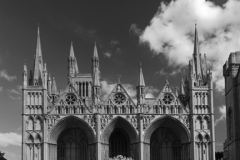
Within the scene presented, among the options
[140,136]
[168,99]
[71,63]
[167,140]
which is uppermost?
[71,63]

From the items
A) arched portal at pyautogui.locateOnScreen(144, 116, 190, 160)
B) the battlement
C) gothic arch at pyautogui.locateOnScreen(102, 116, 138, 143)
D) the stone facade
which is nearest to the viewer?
the stone facade

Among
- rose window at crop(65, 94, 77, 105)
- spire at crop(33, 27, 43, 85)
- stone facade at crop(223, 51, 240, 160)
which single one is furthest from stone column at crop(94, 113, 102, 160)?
stone facade at crop(223, 51, 240, 160)

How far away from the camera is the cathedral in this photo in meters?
65.6

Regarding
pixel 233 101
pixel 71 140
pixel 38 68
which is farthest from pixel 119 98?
pixel 233 101

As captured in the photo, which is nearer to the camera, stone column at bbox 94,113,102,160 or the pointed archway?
stone column at bbox 94,113,102,160

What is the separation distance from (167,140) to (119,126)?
310 inches

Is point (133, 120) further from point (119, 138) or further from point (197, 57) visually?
point (197, 57)

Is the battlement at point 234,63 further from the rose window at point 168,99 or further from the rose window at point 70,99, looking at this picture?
the rose window at point 70,99

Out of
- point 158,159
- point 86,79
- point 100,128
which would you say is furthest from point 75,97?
point 86,79

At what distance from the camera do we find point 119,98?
67688mm

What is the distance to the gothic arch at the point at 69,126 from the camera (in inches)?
2608

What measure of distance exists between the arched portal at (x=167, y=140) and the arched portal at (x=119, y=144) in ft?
12.5

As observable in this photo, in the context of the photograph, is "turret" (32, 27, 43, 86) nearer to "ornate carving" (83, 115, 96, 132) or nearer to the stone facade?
"ornate carving" (83, 115, 96, 132)

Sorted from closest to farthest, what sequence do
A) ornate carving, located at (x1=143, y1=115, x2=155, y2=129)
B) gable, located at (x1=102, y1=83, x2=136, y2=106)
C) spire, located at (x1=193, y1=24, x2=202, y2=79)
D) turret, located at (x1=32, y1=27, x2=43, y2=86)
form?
1. ornate carving, located at (x1=143, y1=115, x2=155, y2=129)
2. gable, located at (x1=102, y1=83, x2=136, y2=106)
3. turret, located at (x1=32, y1=27, x2=43, y2=86)
4. spire, located at (x1=193, y1=24, x2=202, y2=79)
